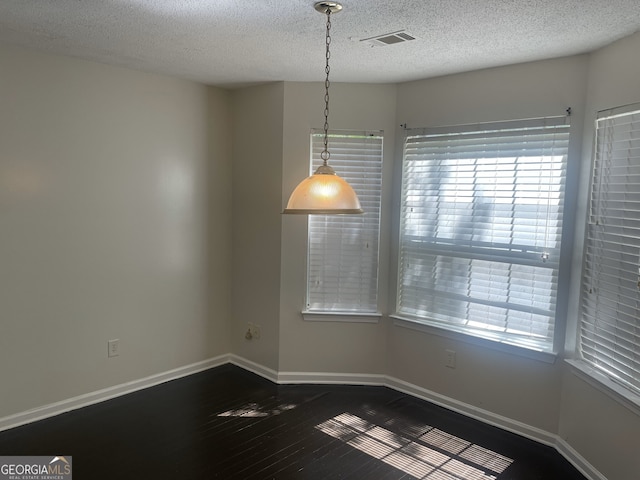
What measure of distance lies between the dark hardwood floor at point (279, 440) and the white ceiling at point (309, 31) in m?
2.43

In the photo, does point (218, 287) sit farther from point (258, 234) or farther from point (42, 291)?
point (42, 291)

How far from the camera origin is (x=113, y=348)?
349 cm

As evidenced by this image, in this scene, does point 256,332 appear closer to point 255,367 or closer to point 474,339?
point 255,367

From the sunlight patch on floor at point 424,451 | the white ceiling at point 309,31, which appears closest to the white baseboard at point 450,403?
the sunlight patch on floor at point 424,451

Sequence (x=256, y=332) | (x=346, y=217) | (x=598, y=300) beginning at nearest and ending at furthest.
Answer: (x=598, y=300) → (x=346, y=217) → (x=256, y=332)

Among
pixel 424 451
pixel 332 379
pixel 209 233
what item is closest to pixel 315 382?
pixel 332 379

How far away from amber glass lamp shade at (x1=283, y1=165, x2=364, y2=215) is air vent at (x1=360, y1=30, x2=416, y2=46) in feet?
3.09

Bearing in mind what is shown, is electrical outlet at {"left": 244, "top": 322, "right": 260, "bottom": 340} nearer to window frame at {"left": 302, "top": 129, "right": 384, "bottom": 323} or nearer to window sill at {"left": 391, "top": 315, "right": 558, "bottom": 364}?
window frame at {"left": 302, "top": 129, "right": 384, "bottom": 323}

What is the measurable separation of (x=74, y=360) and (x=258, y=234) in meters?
1.66

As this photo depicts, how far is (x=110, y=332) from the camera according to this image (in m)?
3.47

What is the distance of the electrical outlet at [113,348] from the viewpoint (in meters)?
3.47

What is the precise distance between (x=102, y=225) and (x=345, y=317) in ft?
6.50

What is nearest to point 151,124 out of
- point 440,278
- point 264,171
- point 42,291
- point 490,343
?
point 264,171

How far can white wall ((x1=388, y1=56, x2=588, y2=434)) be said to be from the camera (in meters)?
2.92
